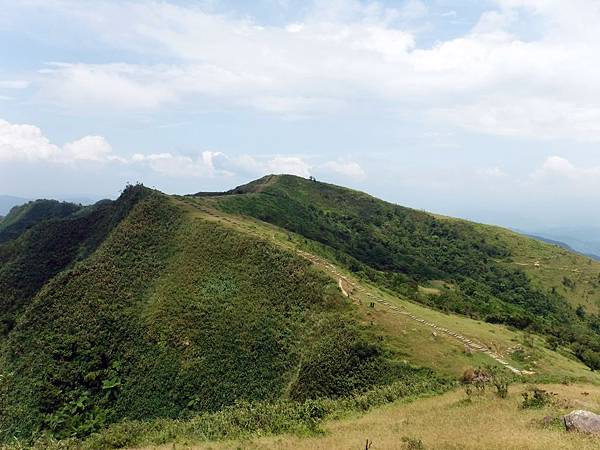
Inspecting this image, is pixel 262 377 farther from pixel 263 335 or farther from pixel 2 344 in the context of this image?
pixel 2 344

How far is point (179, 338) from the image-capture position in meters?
53.7

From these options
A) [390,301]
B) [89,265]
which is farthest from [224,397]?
[89,265]

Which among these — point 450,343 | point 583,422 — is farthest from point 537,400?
point 450,343

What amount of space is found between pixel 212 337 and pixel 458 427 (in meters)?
34.4

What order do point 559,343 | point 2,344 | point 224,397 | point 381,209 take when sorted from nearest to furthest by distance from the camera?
point 224,397 < point 559,343 < point 2,344 < point 381,209

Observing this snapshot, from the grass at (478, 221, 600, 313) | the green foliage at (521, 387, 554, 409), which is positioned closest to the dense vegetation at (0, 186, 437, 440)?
the green foliage at (521, 387, 554, 409)

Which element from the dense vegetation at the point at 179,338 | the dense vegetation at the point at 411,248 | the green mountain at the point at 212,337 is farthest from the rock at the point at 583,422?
the dense vegetation at the point at 411,248

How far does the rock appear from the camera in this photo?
20.0 meters

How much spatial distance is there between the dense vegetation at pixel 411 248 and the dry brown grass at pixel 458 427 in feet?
119

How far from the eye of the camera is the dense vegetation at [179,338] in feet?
149

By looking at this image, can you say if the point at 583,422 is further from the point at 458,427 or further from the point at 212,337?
the point at 212,337

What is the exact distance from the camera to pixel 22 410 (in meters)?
50.1

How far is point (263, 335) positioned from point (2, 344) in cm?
4142

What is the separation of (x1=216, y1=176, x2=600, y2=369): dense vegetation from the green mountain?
10.1 ft
